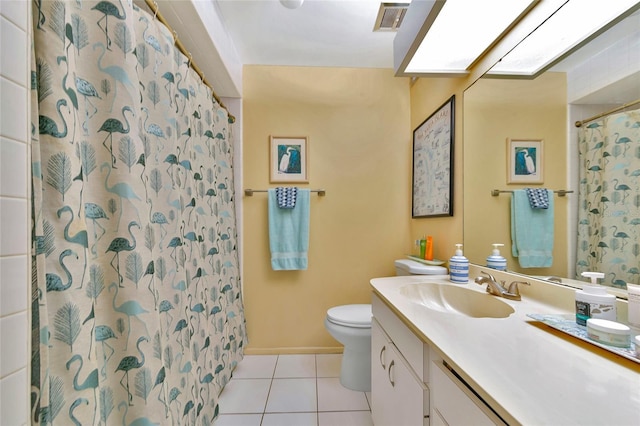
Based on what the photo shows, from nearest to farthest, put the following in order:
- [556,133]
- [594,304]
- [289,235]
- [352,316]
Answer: [594,304] → [556,133] → [352,316] → [289,235]

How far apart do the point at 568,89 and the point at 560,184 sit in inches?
12.9

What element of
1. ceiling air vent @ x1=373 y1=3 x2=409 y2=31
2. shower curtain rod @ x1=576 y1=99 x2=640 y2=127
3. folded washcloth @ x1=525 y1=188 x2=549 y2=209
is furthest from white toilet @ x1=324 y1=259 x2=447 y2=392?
ceiling air vent @ x1=373 y1=3 x2=409 y2=31

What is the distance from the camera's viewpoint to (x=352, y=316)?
158cm

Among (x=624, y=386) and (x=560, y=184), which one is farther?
(x=560, y=184)

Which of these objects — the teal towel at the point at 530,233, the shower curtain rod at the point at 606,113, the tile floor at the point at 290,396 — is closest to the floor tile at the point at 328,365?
the tile floor at the point at 290,396

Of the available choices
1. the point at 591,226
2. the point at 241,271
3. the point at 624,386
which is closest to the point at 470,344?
the point at 624,386

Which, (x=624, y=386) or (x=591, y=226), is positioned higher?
(x=591, y=226)

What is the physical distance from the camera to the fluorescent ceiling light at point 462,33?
99 cm

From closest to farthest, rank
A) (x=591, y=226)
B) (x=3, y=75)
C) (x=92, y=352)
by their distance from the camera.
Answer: (x=3, y=75)
(x=92, y=352)
(x=591, y=226)

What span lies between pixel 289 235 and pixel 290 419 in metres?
1.12

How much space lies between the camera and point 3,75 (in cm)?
42

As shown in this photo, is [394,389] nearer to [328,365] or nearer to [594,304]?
[594,304]

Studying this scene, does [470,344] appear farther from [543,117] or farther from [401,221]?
[401,221]

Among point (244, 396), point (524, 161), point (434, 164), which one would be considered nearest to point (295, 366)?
point (244, 396)
